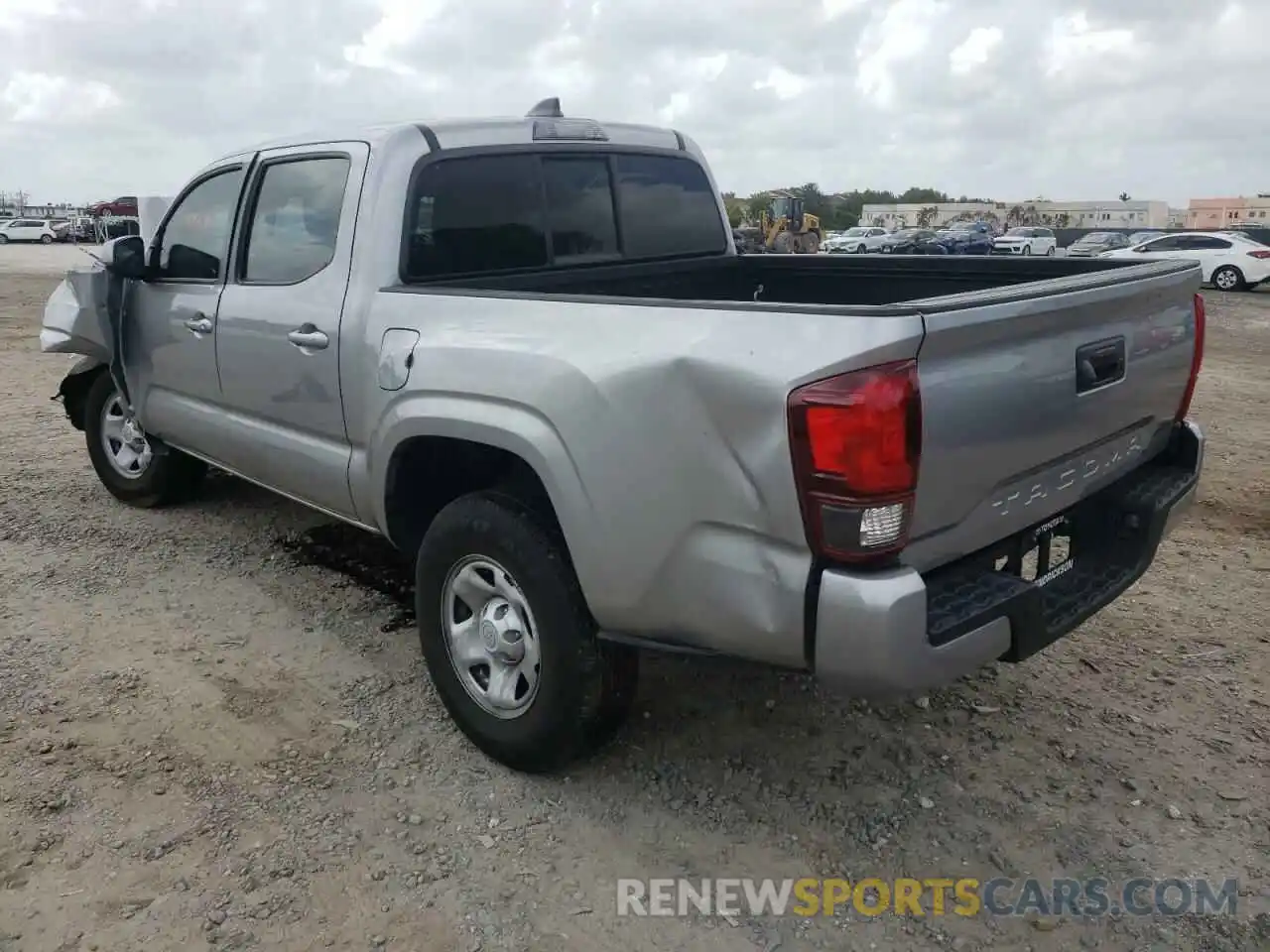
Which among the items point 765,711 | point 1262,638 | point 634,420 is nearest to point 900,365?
point 634,420

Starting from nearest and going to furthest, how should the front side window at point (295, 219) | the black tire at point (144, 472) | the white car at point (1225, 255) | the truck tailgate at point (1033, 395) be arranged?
1. the truck tailgate at point (1033, 395)
2. the front side window at point (295, 219)
3. the black tire at point (144, 472)
4. the white car at point (1225, 255)

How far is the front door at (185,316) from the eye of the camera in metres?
4.35

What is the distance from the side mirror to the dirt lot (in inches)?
57.7

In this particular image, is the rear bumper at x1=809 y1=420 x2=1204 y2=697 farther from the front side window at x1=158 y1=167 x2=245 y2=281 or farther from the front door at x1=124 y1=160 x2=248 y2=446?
the front side window at x1=158 y1=167 x2=245 y2=281

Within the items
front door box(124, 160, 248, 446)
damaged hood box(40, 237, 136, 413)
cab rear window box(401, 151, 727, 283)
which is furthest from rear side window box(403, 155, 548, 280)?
damaged hood box(40, 237, 136, 413)

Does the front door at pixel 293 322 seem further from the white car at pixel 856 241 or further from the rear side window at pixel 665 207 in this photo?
the white car at pixel 856 241

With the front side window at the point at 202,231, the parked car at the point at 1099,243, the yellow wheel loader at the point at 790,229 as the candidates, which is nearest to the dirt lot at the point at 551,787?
the front side window at the point at 202,231

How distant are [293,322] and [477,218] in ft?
2.59

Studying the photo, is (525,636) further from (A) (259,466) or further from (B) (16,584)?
(B) (16,584)

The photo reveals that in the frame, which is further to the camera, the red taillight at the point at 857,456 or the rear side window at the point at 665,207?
the rear side window at the point at 665,207

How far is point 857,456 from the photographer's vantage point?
2162 millimetres

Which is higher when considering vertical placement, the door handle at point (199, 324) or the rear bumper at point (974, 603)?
the door handle at point (199, 324)

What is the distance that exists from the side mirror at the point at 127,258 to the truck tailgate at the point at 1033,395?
386 centimetres

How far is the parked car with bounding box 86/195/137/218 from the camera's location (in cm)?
5350
